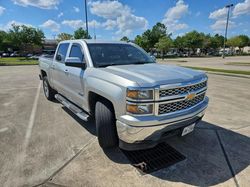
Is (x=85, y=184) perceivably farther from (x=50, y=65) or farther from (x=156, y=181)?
(x=50, y=65)

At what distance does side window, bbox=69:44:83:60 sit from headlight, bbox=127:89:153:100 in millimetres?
1849

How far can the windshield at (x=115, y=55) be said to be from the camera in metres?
3.77

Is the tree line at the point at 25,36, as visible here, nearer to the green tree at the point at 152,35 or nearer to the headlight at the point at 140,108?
the green tree at the point at 152,35

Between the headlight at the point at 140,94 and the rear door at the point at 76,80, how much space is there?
1.43 meters

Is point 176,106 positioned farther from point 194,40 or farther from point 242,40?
point 242,40

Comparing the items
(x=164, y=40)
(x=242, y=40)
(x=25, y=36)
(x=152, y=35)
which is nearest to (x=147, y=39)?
(x=152, y=35)

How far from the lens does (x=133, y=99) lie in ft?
8.55

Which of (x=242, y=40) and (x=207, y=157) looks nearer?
(x=207, y=157)

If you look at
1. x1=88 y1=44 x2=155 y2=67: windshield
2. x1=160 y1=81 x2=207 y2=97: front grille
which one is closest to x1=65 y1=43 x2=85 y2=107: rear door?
x1=88 y1=44 x2=155 y2=67: windshield

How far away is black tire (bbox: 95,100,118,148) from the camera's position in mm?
3070

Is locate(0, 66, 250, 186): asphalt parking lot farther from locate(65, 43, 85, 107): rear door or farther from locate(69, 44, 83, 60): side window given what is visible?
locate(69, 44, 83, 60): side window

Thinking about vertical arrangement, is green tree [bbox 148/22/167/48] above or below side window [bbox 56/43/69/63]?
above

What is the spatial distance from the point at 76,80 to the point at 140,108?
1.88m

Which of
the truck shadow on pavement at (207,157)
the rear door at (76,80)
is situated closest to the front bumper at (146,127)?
the truck shadow on pavement at (207,157)
